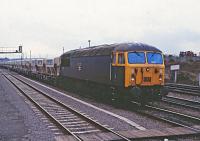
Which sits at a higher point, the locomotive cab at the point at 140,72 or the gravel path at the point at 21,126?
the locomotive cab at the point at 140,72

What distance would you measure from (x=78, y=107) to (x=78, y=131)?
22.0ft

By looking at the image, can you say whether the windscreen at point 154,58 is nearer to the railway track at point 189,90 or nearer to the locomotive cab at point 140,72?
the locomotive cab at point 140,72

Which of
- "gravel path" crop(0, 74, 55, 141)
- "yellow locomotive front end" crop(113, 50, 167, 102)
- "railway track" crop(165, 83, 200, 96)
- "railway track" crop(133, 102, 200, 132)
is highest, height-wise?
"yellow locomotive front end" crop(113, 50, 167, 102)

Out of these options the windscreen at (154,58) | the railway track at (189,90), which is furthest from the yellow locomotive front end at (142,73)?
the railway track at (189,90)

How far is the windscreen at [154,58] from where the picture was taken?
17.7m

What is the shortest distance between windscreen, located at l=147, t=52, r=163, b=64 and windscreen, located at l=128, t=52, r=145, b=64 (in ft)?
0.97

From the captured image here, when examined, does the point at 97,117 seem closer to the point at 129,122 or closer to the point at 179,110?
the point at 129,122

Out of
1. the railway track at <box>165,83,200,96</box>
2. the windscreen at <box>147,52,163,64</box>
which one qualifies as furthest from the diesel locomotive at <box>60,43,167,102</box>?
the railway track at <box>165,83,200,96</box>

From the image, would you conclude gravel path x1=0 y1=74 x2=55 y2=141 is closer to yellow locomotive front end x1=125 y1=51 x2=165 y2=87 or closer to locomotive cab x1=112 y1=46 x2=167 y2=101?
locomotive cab x1=112 y1=46 x2=167 y2=101

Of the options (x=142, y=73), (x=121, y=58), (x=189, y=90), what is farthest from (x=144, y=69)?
(x=189, y=90)

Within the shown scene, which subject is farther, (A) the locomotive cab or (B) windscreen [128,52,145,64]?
(B) windscreen [128,52,145,64]

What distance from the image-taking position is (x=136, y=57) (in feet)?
57.3

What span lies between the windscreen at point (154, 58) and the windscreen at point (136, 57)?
11.6 inches

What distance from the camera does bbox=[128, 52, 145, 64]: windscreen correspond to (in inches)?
682
